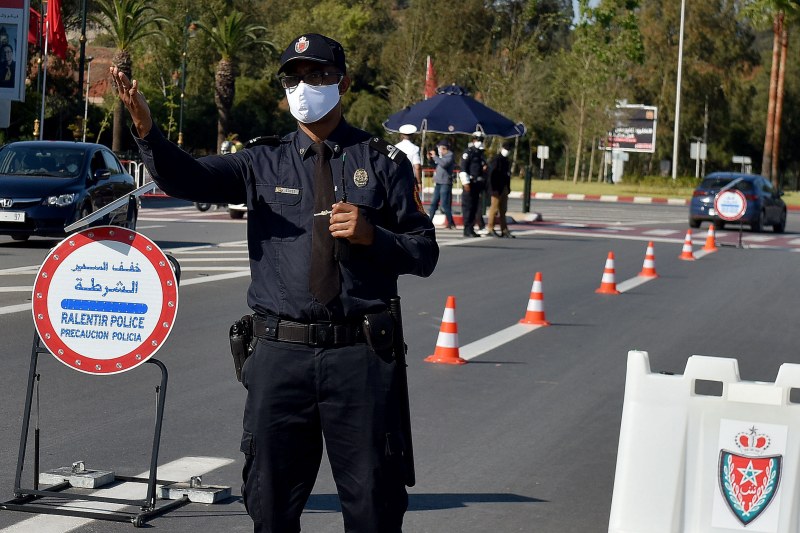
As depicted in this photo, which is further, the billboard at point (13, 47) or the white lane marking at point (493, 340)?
the billboard at point (13, 47)

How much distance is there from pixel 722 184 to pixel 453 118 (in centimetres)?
850

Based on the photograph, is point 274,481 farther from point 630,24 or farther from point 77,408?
point 630,24

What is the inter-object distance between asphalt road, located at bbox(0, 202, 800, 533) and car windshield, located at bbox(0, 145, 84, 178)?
108cm

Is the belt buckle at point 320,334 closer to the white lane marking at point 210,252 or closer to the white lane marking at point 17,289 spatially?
the white lane marking at point 17,289

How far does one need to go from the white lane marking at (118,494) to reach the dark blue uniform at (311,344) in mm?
1739

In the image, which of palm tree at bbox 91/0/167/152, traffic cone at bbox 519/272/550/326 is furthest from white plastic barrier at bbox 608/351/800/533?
palm tree at bbox 91/0/167/152

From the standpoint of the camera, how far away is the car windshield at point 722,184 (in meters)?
34.4

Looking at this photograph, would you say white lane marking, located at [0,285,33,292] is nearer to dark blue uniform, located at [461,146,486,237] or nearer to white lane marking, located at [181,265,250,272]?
white lane marking, located at [181,265,250,272]

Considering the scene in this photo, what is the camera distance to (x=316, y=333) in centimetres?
448

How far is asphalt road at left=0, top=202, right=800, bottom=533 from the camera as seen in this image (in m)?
6.84

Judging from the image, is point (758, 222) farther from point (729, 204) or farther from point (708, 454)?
point (708, 454)

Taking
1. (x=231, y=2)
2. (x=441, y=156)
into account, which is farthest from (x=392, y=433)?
(x=231, y=2)

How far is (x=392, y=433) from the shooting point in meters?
4.51

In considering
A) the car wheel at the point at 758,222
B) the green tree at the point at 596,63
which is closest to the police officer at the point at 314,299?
the car wheel at the point at 758,222
